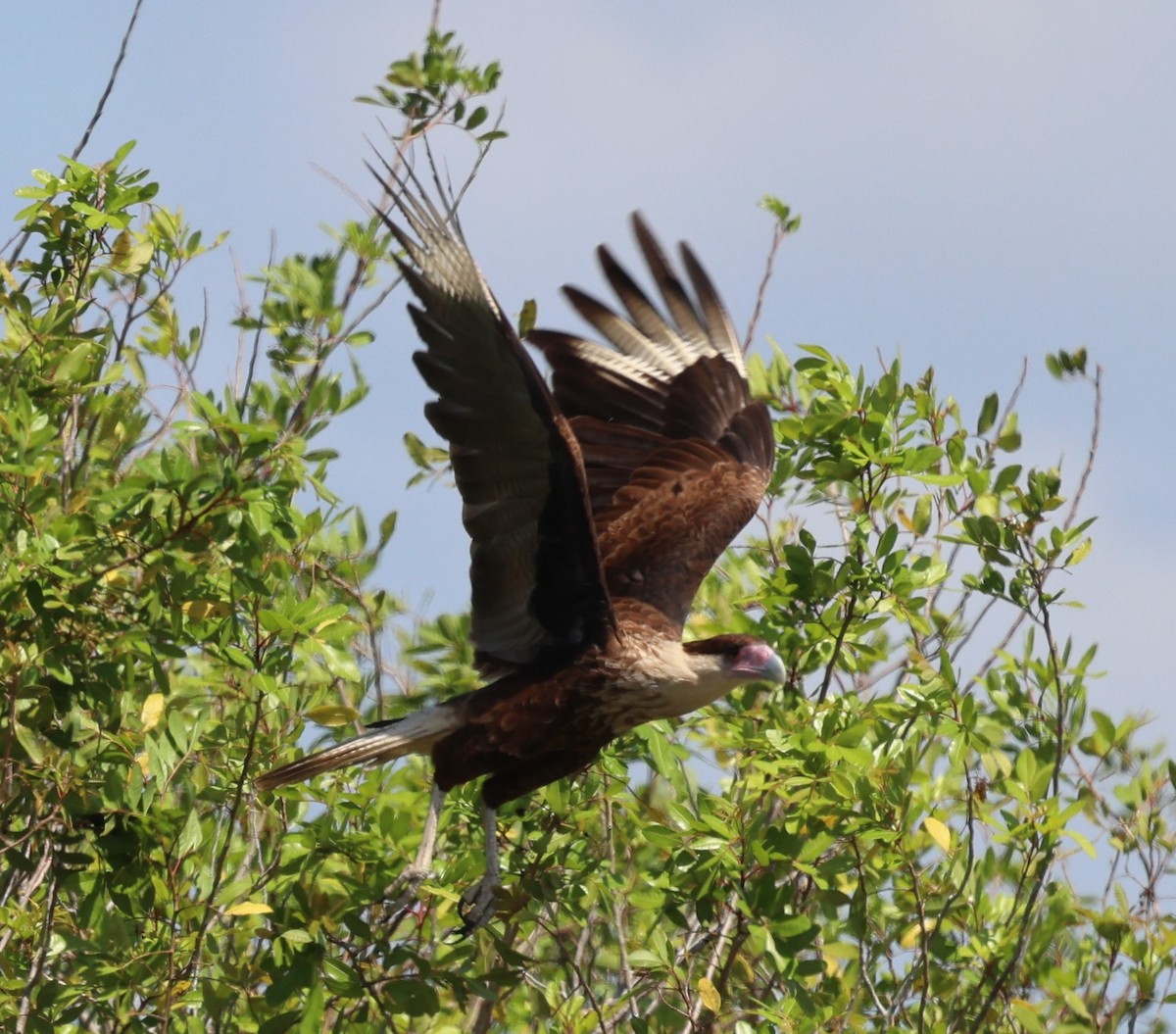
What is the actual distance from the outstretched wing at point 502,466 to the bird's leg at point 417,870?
0.81 metres

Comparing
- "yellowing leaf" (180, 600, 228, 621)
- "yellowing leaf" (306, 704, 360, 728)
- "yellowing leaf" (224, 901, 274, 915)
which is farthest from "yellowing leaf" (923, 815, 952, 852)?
"yellowing leaf" (180, 600, 228, 621)

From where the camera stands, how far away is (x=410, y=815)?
181 inches

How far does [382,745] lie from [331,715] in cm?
56

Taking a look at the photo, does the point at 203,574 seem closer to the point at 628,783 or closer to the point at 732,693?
the point at 628,783

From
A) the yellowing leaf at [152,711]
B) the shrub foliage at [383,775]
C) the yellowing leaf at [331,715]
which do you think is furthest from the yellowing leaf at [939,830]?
the yellowing leaf at [152,711]

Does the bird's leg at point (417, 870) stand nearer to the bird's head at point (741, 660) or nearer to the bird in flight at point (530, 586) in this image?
the bird in flight at point (530, 586)

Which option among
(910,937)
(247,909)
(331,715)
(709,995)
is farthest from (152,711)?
(910,937)

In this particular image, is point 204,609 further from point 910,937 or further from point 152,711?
point 910,937

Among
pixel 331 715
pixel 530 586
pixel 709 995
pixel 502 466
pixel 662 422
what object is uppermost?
pixel 662 422

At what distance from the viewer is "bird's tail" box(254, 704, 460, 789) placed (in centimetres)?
461

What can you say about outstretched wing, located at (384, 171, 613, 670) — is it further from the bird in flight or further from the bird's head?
the bird's head

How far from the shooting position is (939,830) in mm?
4375

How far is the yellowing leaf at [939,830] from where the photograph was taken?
14.2ft

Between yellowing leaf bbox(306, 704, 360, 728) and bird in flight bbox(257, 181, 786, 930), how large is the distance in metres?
0.21
